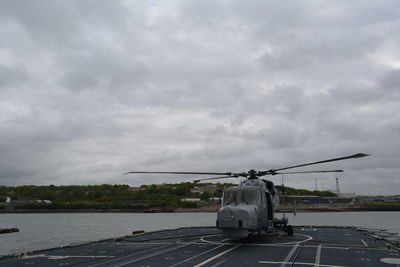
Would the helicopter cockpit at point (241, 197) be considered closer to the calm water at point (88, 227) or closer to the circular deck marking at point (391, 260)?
the circular deck marking at point (391, 260)

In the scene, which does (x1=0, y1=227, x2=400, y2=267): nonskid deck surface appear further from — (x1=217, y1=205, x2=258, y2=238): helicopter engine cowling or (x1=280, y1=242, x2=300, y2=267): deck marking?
(x1=217, y1=205, x2=258, y2=238): helicopter engine cowling

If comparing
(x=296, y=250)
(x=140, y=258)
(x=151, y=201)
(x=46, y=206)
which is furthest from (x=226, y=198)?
(x=46, y=206)

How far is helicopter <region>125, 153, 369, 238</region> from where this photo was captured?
20703 mm

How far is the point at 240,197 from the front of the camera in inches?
901

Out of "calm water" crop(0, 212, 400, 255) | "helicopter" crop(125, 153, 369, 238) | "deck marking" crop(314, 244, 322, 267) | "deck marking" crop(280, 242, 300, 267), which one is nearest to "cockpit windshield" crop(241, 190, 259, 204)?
"helicopter" crop(125, 153, 369, 238)

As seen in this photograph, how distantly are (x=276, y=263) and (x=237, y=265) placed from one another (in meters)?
1.69

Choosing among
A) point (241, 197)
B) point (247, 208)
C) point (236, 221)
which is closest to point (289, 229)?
point (241, 197)

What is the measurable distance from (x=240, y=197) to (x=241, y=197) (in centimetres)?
6

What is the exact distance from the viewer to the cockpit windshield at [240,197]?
22.8 meters

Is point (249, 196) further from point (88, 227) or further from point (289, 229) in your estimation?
point (88, 227)

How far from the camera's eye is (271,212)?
82.0 feet

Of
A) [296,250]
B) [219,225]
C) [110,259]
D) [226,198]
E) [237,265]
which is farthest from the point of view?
[226,198]

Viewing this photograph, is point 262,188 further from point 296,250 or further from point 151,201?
point 151,201

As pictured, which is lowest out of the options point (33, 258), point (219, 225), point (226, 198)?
point (33, 258)
